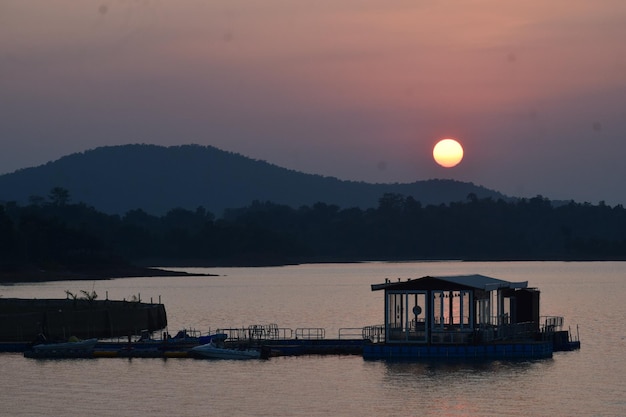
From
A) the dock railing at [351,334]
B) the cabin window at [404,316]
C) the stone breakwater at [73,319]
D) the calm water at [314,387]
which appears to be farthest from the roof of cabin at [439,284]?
the stone breakwater at [73,319]

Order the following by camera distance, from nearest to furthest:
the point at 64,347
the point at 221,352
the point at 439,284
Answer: the point at 439,284, the point at 221,352, the point at 64,347

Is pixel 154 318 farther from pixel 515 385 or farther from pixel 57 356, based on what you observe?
pixel 515 385

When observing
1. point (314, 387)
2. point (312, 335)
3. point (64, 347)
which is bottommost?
point (314, 387)

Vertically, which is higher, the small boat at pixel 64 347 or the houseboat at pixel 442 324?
the houseboat at pixel 442 324

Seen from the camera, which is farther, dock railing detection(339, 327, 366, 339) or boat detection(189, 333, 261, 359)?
dock railing detection(339, 327, 366, 339)

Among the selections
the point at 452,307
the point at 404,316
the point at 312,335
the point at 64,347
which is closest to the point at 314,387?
the point at 404,316

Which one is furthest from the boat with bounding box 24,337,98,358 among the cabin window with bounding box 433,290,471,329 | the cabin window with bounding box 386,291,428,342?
the cabin window with bounding box 433,290,471,329

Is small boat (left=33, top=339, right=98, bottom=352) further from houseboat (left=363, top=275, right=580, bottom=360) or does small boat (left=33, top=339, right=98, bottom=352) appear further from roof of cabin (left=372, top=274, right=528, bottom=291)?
roof of cabin (left=372, top=274, right=528, bottom=291)

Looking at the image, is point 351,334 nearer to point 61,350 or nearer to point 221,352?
point 221,352

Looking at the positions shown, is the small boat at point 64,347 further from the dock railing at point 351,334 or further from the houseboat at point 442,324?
the houseboat at point 442,324

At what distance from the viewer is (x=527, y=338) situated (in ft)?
263

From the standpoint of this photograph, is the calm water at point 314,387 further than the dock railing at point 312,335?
No

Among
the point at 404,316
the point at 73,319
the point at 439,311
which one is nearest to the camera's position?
the point at 439,311

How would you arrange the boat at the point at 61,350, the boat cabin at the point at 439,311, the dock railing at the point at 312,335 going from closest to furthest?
the boat cabin at the point at 439,311 < the boat at the point at 61,350 < the dock railing at the point at 312,335
